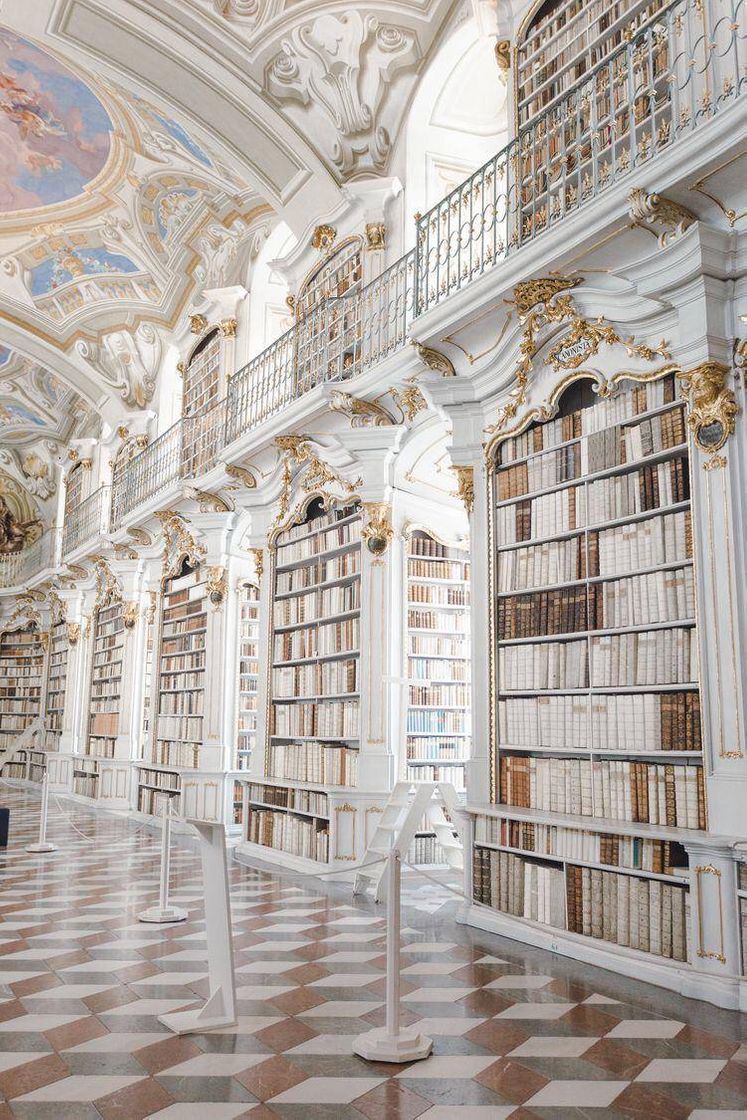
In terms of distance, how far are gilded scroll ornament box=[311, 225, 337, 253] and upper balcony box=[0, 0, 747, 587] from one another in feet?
2.43

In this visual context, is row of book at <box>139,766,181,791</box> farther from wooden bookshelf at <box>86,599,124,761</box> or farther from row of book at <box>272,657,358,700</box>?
row of book at <box>272,657,358,700</box>

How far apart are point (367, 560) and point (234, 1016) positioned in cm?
487

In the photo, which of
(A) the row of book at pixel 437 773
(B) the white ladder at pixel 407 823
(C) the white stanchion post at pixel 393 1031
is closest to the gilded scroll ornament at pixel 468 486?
(B) the white ladder at pixel 407 823

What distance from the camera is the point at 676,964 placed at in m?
4.53

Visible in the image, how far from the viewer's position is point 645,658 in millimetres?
5242

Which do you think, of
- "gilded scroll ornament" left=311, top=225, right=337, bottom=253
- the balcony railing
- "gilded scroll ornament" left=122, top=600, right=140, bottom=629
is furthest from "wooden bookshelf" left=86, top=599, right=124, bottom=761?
"gilded scroll ornament" left=311, top=225, right=337, bottom=253

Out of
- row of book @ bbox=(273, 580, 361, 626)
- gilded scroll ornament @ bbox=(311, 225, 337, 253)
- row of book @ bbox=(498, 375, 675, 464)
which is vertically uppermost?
gilded scroll ornament @ bbox=(311, 225, 337, 253)

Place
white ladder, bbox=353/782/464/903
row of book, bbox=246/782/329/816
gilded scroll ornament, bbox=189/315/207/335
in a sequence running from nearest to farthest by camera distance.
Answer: white ladder, bbox=353/782/464/903, row of book, bbox=246/782/329/816, gilded scroll ornament, bbox=189/315/207/335

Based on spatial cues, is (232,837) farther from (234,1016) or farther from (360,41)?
(360,41)

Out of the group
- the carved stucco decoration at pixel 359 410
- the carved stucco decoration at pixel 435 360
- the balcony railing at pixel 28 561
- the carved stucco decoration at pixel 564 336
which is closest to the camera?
the carved stucco decoration at pixel 564 336

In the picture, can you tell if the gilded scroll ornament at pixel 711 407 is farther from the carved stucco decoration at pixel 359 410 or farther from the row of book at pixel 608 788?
the carved stucco decoration at pixel 359 410

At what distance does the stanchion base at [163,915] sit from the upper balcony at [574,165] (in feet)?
14.2

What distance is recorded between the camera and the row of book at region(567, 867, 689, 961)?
4617 mm

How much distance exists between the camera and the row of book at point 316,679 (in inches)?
335
